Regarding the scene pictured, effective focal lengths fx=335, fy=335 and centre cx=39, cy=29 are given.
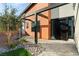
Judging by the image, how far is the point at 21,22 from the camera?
7863mm

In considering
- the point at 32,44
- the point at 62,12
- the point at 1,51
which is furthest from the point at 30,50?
the point at 62,12

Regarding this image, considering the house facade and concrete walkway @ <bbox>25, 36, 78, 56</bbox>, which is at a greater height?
the house facade

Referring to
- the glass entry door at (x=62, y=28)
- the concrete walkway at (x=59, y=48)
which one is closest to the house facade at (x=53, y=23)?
the glass entry door at (x=62, y=28)

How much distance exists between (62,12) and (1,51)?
170 centimetres

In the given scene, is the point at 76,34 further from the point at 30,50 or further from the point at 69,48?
the point at 30,50

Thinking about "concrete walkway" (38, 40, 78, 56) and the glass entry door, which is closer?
"concrete walkway" (38, 40, 78, 56)

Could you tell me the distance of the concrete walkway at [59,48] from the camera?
7676mm

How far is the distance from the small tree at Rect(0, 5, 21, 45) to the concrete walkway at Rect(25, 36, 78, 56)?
1.70 ft

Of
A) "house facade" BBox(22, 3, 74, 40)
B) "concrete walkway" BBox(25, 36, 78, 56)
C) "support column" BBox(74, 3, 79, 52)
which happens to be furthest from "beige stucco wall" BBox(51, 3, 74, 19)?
"concrete walkway" BBox(25, 36, 78, 56)

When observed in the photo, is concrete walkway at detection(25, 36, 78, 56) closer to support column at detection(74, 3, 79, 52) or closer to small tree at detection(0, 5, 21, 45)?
support column at detection(74, 3, 79, 52)

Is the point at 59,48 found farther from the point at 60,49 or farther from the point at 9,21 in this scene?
the point at 9,21

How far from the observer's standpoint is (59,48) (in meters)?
7.75

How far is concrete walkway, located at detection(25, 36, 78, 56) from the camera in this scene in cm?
768

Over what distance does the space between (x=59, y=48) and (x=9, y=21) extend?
132cm
